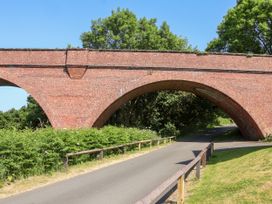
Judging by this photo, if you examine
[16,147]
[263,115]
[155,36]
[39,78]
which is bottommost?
[16,147]

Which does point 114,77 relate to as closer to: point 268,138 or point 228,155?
point 268,138

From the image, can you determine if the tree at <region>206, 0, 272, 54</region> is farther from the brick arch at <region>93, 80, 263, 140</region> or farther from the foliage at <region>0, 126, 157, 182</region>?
the foliage at <region>0, 126, 157, 182</region>

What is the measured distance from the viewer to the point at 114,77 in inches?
1091

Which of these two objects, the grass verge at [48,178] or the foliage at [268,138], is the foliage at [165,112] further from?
the grass verge at [48,178]

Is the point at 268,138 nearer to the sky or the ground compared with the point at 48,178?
nearer to the sky

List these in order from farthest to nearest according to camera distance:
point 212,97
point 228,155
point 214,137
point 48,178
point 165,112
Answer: point 165,112 < point 214,137 < point 212,97 < point 228,155 < point 48,178

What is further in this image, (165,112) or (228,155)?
(165,112)

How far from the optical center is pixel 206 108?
44969 millimetres

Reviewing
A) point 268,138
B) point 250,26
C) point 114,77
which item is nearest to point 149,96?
point 250,26

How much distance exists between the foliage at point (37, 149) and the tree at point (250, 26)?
92.4 feet

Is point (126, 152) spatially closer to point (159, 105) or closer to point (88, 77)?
point (88, 77)

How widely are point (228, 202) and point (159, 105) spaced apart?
34.9m

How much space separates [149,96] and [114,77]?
13.9 m

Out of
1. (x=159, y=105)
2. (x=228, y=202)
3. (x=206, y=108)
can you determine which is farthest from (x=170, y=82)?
(x=228, y=202)
